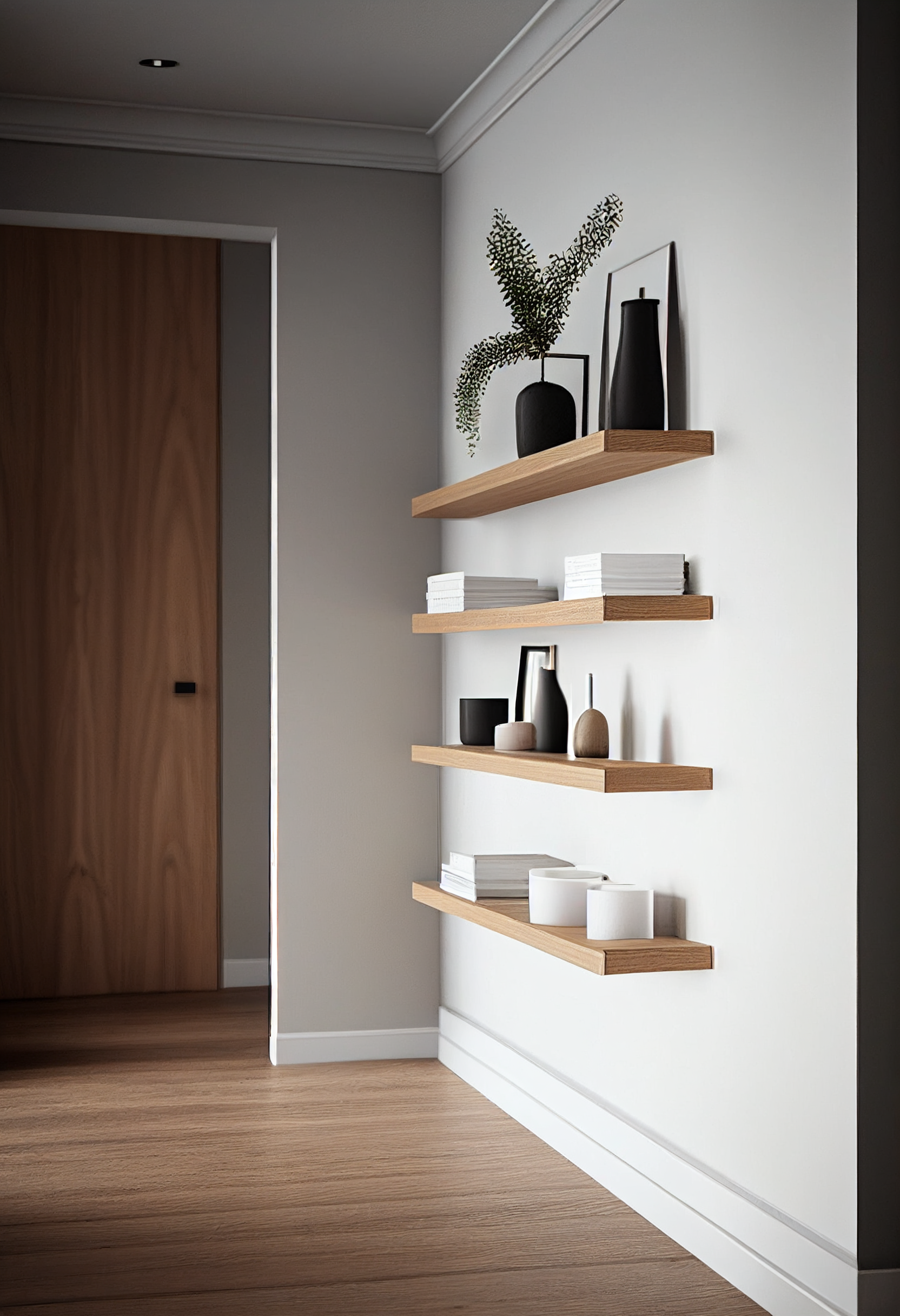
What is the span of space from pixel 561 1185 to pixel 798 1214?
856mm

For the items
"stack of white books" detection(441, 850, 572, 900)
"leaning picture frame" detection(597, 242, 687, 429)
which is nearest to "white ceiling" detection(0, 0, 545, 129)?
"leaning picture frame" detection(597, 242, 687, 429)

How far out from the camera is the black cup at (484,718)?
3.72m

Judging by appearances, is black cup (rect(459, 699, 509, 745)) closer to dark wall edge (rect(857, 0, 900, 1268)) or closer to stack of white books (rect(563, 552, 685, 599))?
stack of white books (rect(563, 552, 685, 599))

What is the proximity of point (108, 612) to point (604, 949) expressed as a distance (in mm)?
3094

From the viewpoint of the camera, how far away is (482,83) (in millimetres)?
3947

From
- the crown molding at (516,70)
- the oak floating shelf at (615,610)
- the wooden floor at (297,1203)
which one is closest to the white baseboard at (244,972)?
the wooden floor at (297,1203)

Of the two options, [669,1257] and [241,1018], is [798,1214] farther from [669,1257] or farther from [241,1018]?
[241,1018]

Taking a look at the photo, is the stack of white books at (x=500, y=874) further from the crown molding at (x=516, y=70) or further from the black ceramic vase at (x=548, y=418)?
the crown molding at (x=516, y=70)

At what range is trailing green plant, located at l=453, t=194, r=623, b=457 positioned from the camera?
125 inches

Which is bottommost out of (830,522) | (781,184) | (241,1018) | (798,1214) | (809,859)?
(241,1018)

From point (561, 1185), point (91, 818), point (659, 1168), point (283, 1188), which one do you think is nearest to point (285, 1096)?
point (283, 1188)

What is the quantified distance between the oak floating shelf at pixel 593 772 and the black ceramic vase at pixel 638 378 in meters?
0.68

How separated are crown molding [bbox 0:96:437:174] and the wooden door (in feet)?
3.56

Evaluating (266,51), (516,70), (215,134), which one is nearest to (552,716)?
(516,70)
